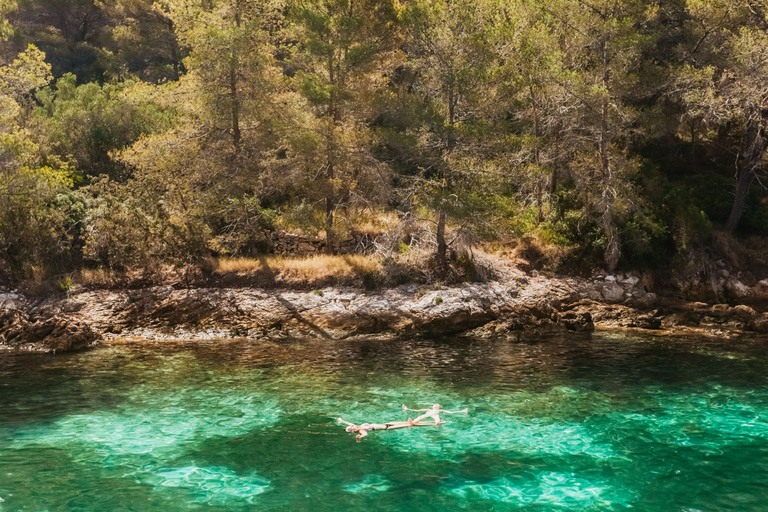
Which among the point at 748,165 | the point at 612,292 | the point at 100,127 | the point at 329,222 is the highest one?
the point at 100,127

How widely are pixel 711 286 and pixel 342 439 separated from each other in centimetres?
1943

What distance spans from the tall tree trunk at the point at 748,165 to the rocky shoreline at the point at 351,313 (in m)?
3.65

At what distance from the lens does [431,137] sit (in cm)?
2523

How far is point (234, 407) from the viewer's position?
1541cm

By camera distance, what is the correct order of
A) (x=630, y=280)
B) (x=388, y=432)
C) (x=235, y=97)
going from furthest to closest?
(x=630, y=280) < (x=235, y=97) < (x=388, y=432)

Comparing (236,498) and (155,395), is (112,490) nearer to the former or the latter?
(236,498)

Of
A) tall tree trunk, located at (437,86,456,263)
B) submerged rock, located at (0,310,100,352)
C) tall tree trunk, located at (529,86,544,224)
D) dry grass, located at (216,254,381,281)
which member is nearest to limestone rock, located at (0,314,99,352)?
submerged rock, located at (0,310,100,352)

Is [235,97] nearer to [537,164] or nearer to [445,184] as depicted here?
[445,184]

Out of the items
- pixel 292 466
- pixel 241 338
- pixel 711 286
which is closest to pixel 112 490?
pixel 292 466

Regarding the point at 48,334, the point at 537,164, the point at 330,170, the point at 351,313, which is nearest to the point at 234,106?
the point at 330,170

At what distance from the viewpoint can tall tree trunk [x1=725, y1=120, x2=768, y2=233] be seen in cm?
2548

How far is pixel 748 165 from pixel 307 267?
763 inches

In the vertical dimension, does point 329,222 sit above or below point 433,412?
above

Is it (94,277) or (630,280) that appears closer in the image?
(94,277)
